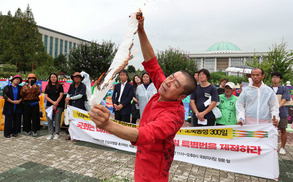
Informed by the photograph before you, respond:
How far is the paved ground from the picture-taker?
3.81 metres

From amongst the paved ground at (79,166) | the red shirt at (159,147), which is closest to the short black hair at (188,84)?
the red shirt at (159,147)

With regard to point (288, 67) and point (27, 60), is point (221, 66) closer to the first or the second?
point (288, 67)

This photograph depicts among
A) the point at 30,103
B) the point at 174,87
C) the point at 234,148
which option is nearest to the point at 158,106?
the point at 174,87

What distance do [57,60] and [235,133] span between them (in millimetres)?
73762

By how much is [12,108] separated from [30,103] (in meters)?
0.54

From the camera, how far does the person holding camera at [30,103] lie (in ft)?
21.2

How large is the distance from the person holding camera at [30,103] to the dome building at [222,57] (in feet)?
290

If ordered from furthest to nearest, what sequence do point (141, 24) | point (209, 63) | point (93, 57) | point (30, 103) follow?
1. point (209, 63)
2. point (93, 57)
3. point (30, 103)
4. point (141, 24)

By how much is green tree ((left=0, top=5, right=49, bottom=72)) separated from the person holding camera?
1542 inches

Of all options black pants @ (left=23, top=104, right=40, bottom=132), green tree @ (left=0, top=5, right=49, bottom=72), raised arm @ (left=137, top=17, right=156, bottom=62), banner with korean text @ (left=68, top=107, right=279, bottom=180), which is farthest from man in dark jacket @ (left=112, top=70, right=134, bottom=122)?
green tree @ (left=0, top=5, right=49, bottom=72)

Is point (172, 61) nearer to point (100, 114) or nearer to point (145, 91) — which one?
point (145, 91)

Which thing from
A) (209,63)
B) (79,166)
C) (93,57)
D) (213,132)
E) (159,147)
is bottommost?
(79,166)

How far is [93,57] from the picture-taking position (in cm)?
2095

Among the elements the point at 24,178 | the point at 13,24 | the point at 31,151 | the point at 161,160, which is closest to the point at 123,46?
the point at 161,160
